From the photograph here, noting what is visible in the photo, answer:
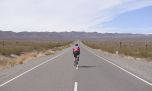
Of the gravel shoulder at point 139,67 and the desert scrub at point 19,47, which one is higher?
the gravel shoulder at point 139,67

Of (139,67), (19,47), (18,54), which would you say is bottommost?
(19,47)

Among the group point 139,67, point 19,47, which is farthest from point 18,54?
point 139,67

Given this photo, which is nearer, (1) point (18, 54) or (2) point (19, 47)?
(1) point (18, 54)

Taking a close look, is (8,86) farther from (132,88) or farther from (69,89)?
(132,88)

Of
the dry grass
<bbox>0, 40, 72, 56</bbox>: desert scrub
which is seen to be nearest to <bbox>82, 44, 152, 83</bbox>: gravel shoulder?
the dry grass

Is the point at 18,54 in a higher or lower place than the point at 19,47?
higher

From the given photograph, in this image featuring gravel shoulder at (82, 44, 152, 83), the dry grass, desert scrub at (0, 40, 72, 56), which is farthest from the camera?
desert scrub at (0, 40, 72, 56)

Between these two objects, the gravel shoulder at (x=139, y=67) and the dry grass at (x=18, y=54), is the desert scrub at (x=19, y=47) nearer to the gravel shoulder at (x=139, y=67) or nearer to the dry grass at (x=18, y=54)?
the dry grass at (x=18, y=54)

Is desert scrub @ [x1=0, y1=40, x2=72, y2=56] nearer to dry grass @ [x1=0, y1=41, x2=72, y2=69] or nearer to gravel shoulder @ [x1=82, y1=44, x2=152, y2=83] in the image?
dry grass @ [x1=0, y1=41, x2=72, y2=69]

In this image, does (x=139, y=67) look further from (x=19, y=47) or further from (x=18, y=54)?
(x=19, y=47)

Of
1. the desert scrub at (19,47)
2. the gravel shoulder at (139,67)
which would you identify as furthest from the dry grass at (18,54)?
the gravel shoulder at (139,67)

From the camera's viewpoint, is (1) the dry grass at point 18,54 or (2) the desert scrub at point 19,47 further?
(2) the desert scrub at point 19,47

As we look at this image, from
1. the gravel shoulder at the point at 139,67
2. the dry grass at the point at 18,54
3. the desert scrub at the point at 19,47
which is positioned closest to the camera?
the gravel shoulder at the point at 139,67

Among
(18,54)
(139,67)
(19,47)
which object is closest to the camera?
(139,67)
